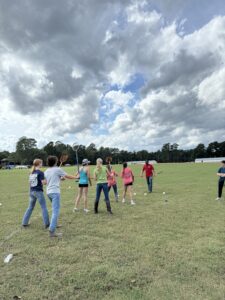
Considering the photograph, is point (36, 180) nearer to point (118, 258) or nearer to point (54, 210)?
point (54, 210)

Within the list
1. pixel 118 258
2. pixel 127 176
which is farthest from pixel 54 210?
pixel 127 176

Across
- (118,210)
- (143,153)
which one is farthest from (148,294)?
(143,153)

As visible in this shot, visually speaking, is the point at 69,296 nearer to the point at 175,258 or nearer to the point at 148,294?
the point at 148,294

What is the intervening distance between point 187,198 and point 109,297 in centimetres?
1037

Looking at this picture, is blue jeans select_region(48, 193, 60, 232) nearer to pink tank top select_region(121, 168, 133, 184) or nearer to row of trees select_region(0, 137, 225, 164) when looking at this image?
pink tank top select_region(121, 168, 133, 184)

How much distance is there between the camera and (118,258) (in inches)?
215

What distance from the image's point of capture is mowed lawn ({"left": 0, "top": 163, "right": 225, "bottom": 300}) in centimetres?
421

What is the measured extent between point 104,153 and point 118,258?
15311cm

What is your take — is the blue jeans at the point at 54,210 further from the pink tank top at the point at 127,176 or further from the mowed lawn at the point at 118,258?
the pink tank top at the point at 127,176

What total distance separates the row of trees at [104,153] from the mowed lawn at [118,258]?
118007 millimetres

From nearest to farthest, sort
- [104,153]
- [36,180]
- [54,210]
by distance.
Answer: [54,210] < [36,180] < [104,153]

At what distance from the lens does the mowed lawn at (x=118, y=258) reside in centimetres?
421

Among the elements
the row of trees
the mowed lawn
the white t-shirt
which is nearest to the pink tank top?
the mowed lawn

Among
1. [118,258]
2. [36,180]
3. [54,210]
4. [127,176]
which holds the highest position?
[36,180]
